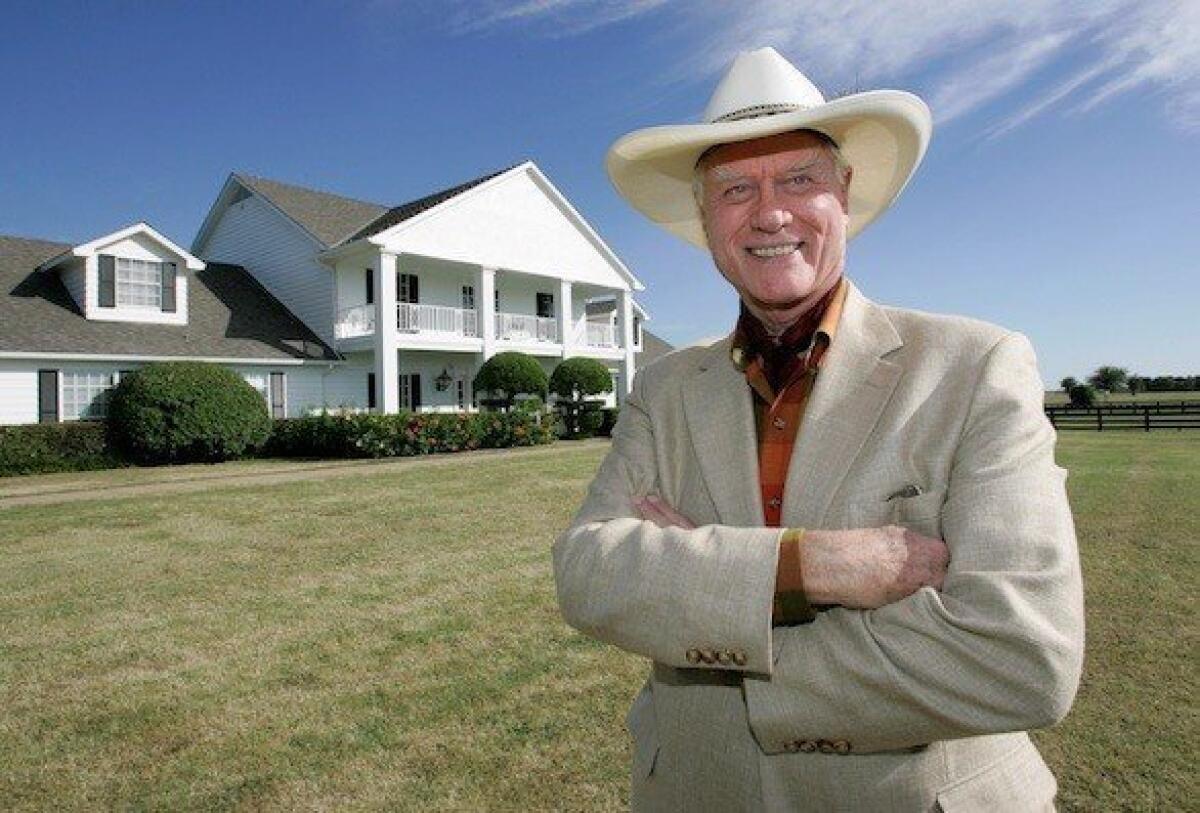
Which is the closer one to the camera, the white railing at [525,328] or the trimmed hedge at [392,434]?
the trimmed hedge at [392,434]

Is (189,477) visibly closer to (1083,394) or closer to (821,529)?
(821,529)

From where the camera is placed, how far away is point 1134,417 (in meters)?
34.6

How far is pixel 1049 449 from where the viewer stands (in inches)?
63.3

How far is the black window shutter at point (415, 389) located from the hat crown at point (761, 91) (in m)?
26.9

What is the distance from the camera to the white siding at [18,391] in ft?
62.3

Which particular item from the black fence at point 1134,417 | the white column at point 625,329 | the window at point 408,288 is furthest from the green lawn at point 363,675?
the black fence at point 1134,417

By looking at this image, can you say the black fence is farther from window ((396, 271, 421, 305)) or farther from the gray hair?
the gray hair

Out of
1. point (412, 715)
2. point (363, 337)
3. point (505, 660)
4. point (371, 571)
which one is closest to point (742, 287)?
point (412, 715)

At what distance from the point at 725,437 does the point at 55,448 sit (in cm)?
2123

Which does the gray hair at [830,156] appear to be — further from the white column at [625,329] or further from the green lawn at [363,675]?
the white column at [625,329]

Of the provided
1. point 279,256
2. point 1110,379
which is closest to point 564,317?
point 279,256

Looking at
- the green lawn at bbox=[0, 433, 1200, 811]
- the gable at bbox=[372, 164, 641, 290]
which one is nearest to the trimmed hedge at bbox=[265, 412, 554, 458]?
the gable at bbox=[372, 164, 641, 290]

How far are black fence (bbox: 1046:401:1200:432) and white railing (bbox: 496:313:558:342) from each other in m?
23.2

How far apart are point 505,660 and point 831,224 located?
3993mm
